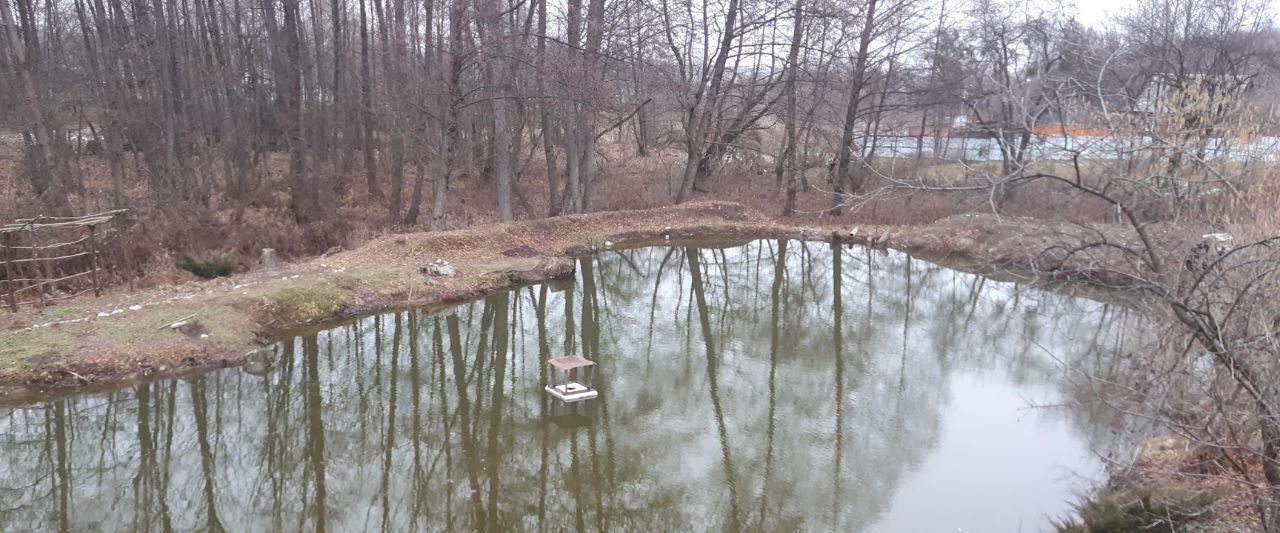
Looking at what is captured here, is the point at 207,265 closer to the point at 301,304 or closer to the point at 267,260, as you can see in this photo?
the point at 267,260

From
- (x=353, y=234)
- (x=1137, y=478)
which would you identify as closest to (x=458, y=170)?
(x=353, y=234)

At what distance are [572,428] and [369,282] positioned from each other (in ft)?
19.5

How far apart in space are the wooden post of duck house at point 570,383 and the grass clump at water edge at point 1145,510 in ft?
16.1

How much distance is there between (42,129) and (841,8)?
57.2 ft

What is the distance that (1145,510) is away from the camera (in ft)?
17.9

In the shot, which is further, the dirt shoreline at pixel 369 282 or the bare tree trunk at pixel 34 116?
the bare tree trunk at pixel 34 116

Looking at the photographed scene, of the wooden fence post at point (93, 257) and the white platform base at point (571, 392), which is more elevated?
the wooden fence post at point (93, 257)

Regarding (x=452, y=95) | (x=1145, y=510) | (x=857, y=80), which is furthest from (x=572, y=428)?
(x=857, y=80)

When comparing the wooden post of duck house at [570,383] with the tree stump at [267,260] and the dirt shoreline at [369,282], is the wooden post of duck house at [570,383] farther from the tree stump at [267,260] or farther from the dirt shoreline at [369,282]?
the tree stump at [267,260]

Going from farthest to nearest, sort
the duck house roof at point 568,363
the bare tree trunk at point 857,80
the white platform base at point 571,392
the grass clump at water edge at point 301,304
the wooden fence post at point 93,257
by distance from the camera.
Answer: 1. the bare tree trunk at point 857,80
2. the grass clump at water edge at point 301,304
3. the wooden fence post at point 93,257
4. the duck house roof at point 568,363
5. the white platform base at point 571,392

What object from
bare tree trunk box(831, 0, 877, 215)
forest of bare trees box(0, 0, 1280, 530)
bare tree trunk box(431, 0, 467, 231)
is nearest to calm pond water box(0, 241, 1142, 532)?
forest of bare trees box(0, 0, 1280, 530)

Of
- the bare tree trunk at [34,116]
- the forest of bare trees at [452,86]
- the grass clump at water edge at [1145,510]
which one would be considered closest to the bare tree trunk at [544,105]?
the forest of bare trees at [452,86]

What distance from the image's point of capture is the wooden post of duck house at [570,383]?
8.73 meters

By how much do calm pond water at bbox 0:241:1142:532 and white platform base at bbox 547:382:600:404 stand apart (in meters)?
0.20
